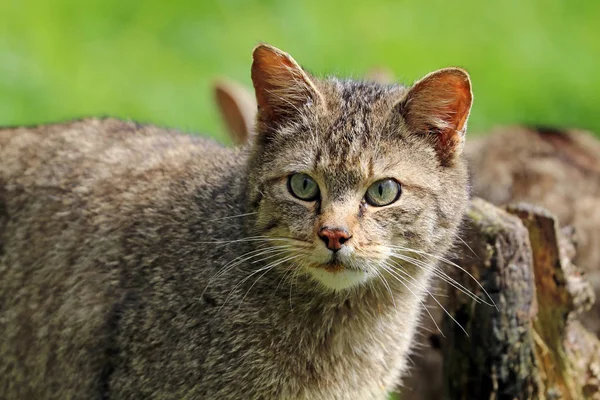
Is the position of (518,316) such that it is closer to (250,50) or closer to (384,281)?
(384,281)

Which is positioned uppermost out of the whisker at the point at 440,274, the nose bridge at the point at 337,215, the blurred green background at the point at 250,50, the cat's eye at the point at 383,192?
the blurred green background at the point at 250,50

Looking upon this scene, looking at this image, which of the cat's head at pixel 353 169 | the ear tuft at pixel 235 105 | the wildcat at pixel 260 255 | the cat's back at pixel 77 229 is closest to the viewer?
the cat's head at pixel 353 169

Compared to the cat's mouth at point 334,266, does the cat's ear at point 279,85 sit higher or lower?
higher

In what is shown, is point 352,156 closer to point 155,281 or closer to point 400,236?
point 400,236

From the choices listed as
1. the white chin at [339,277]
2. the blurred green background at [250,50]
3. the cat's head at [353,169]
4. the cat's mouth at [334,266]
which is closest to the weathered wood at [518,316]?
the cat's head at [353,169]

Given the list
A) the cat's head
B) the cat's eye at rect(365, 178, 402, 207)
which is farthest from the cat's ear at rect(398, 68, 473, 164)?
the cat's eye at rect(365, 178, 402, 207)

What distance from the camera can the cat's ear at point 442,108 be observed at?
4812 mm

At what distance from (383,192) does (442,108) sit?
536 mm

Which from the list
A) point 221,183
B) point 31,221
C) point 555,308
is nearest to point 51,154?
point 31,221

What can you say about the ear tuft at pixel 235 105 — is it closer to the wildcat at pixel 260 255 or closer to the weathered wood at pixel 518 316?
the wildcat at pixel 260 255

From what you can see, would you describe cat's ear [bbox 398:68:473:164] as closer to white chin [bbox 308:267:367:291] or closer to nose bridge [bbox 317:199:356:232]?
nose bridge [bbox 317:199:356:232]

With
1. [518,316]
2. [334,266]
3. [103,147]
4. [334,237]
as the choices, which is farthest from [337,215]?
[103,147]

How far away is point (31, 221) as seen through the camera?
5707 millimetres

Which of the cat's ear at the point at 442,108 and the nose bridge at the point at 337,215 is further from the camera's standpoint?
the cat's ear at the point at 442,108
